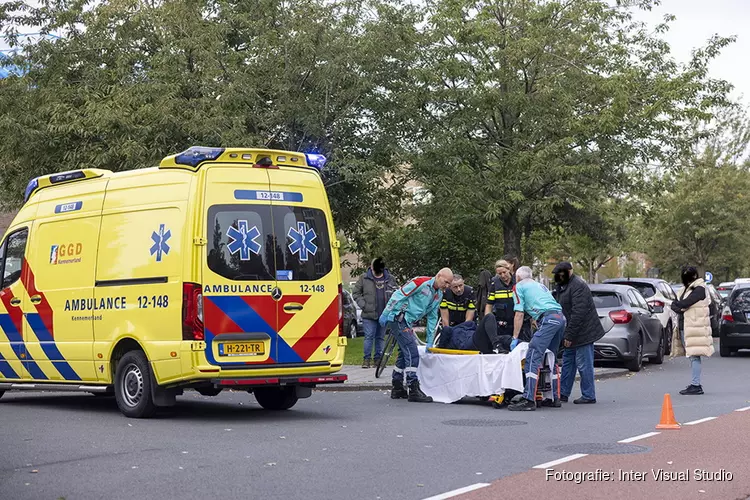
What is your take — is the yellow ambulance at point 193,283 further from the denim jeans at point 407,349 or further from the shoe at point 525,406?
the shoe at point 525,406

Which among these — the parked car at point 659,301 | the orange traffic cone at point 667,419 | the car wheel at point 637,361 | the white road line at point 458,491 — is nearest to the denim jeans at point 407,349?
the orange traffic cone at point 667,419

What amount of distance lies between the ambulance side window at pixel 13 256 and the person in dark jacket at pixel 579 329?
6744 millimetres

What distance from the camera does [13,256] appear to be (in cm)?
1473

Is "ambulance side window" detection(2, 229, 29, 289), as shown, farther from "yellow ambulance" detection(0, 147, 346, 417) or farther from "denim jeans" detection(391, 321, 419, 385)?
"denim jeans" detection(391, 321, 419, 385)

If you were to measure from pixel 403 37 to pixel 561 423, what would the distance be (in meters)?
15.2

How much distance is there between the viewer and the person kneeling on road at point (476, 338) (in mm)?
14688

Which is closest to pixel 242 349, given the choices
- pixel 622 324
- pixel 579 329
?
pixel 579 329

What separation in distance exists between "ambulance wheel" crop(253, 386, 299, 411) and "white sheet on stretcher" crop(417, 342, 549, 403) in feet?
6.87

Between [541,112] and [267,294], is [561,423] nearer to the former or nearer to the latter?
[267,294]

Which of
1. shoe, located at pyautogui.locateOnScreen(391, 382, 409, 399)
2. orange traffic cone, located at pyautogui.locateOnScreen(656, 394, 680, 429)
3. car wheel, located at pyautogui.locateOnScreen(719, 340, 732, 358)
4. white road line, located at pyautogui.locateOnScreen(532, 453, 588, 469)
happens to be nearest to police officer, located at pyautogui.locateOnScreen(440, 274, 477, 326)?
shoe, located at pyautogui.locateOnScreen(391, 382, 409, 399)

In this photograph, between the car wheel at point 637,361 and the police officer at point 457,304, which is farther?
the car wheel at point 637,361

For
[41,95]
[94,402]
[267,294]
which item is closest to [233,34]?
[41,95]

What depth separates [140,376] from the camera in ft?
41.7

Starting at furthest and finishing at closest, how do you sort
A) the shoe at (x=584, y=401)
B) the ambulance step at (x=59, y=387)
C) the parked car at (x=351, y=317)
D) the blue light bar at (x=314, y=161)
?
the parked car at (x=351, y=317) < the shoe at (x=584, y=401) < the blue light bar at (x=314, y=161) < the ambulance step at (x=59, y=387)
